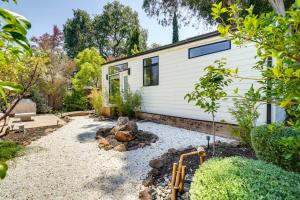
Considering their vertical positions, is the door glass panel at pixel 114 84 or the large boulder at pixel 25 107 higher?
the door glass panel at pixel 114 84

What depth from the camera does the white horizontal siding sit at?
6232 millimetres

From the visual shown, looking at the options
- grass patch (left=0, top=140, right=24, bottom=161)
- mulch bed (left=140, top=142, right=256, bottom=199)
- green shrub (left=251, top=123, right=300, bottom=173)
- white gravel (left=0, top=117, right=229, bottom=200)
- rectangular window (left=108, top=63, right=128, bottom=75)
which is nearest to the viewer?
green shrub (left=251, top=123, right=300, bottom=173)

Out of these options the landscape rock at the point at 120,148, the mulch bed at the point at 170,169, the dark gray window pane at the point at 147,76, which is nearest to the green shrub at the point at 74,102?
the dark gray window pane at the point at 147,76

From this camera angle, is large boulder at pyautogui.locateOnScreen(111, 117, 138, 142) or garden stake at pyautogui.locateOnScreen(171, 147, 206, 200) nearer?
garden stake at pyautogui.locateOnScreen(171, 147, 206, 200)

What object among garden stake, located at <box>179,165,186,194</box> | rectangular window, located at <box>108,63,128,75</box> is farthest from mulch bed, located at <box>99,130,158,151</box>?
rectangular window, located at <box>108,63,128,75</box>

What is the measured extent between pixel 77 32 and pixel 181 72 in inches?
877

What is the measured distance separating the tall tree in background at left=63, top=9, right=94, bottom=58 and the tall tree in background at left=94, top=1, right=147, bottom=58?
3.91 feet

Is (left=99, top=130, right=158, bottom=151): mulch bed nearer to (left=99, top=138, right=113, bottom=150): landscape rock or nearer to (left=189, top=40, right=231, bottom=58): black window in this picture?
(left=99, top=138, right=113, bottom=150): landscape rock

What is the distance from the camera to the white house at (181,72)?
625 cm

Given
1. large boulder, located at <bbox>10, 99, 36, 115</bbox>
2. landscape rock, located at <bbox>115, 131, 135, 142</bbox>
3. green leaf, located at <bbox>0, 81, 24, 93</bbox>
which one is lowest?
landscape rock, located at <bbox>115, 131, 135, 142</bbox>

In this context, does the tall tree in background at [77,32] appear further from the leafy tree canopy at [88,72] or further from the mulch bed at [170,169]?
the mulch bed at [170,169]

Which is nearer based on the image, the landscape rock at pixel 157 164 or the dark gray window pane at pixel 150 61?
the landscape rock at pixel 157 164

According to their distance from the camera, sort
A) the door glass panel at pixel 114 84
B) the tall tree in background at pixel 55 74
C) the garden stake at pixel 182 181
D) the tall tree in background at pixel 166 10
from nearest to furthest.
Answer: the garden stake at pixel 182 181 → the door glass panel at pixel 114 84 → the tall tree in background at pixel 166 10 → the tall tree in background at pixel 55 74

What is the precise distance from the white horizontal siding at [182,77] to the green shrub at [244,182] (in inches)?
190
